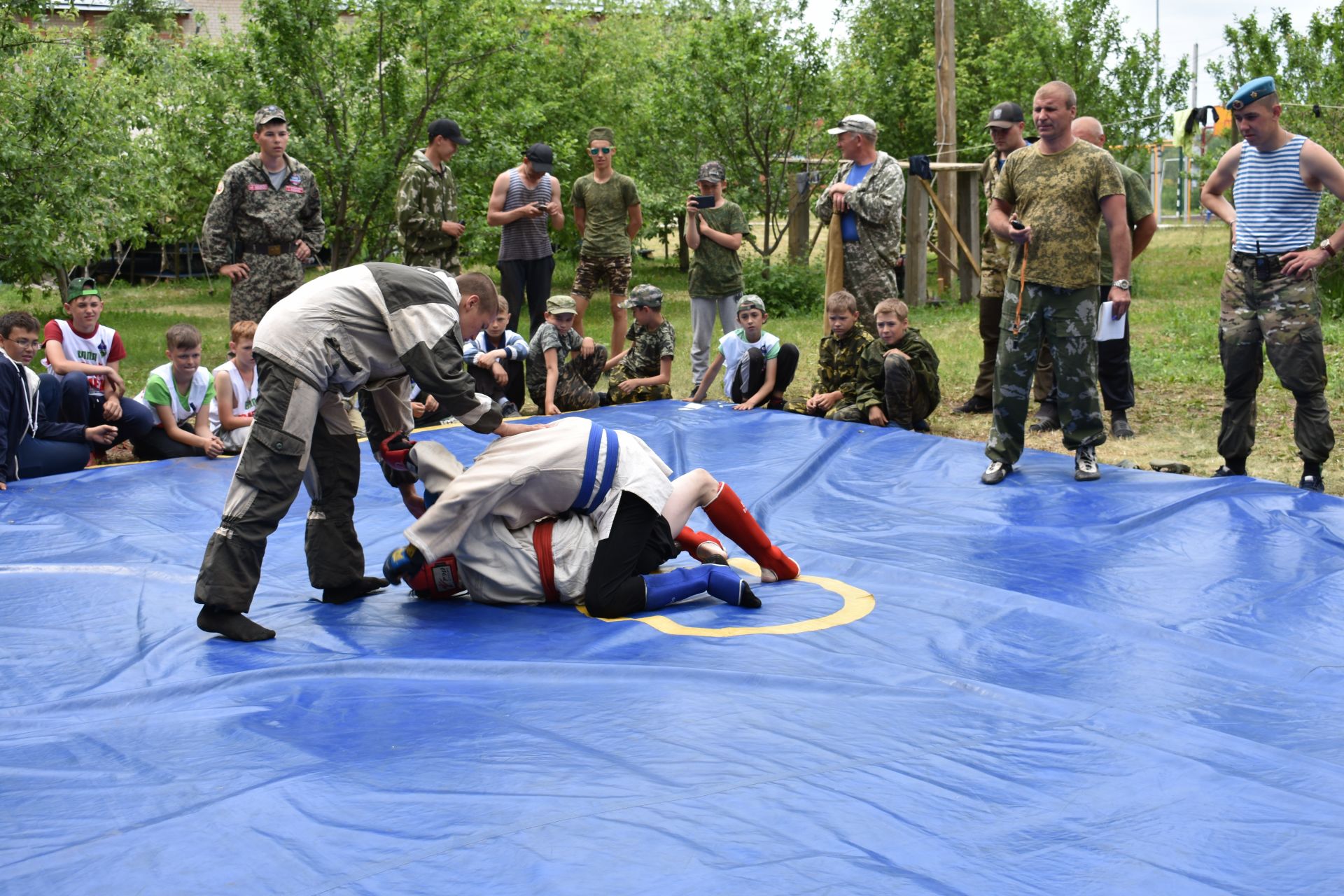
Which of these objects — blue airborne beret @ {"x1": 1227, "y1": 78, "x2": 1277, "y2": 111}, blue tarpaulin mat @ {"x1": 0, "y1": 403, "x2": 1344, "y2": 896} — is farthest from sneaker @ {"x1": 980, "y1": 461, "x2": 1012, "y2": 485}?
blue airborne beret @ {"x1": 1227, "y1": 78, "x2": 1277, "y2": 111}

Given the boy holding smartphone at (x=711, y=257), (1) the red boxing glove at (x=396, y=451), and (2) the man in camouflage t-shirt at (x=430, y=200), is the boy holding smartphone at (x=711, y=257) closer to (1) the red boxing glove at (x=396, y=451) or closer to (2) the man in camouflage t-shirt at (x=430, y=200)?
(2) the man in camouflage t-shirt at (x=430, y=200)

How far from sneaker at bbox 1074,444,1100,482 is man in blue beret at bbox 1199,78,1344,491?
24.0 inches

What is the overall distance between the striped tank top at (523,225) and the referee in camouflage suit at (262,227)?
164 cm

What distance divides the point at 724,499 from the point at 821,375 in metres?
3.73

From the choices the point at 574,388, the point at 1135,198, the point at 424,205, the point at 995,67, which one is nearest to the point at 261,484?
the point at 574,388

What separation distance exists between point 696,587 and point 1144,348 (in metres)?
7.55

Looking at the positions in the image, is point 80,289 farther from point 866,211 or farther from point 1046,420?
point 1046,420

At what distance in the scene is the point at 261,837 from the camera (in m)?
2.51

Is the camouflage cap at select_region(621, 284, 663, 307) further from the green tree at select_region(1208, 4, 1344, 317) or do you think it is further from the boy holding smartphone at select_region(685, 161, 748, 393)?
the green tree at select_region(1208, 4, 1344, 317)

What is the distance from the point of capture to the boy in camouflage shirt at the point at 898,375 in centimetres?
739

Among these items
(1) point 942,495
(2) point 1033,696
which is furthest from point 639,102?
(2) point 1033,696

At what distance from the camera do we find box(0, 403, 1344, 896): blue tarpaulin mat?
7.96 ft

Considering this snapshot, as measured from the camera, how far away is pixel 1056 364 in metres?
6.10

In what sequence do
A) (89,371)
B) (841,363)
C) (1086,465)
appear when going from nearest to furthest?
(1086,465), (89,371), (841,363)
